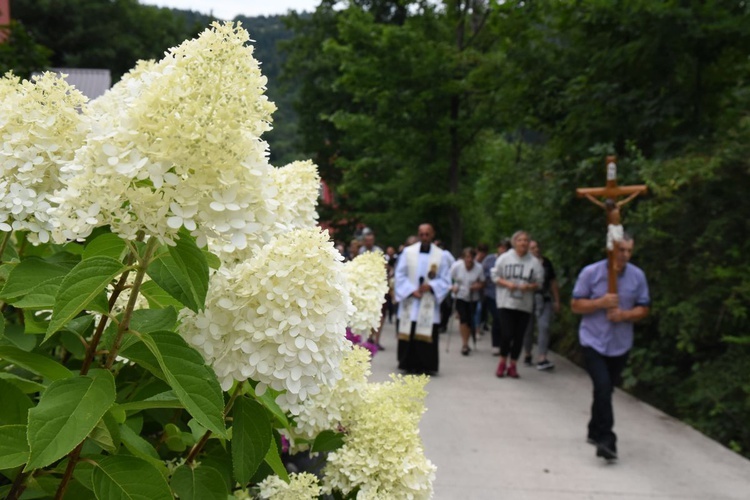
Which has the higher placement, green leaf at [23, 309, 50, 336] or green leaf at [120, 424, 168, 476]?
green leaf at [23, 309, 50, 336]

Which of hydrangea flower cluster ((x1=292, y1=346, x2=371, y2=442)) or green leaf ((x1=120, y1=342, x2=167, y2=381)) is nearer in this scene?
green leaf ((x1=120, y1=342, x2=167, y2=381))

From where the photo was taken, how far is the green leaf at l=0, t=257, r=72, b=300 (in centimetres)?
140

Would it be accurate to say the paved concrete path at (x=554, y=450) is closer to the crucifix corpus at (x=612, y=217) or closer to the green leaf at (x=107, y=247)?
the crucifix corpus at (x=612, y=217)

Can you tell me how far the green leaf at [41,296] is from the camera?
140 cm

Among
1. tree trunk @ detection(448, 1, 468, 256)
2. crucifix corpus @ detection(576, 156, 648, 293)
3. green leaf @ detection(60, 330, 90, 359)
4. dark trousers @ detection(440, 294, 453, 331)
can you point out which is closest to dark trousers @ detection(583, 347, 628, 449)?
crucifix corpus @ detection(576, 156, 648, 293)

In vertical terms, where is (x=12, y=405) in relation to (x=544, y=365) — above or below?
above

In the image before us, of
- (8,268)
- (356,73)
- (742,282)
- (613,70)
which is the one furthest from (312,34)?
(8,268)

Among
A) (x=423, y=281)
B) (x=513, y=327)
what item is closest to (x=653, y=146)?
(x=513, y=327)

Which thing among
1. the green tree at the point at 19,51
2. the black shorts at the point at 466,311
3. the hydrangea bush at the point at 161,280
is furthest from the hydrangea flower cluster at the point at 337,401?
the black shorts at the point at 466,311

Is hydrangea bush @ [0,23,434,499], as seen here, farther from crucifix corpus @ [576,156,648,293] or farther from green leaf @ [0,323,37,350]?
crucifix corpus @ [576,156,648,293]

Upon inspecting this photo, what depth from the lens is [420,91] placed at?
790 inches

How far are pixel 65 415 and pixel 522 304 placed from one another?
10793 millimetres

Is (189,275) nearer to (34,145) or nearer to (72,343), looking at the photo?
(34,145)

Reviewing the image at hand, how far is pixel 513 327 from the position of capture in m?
11.7
